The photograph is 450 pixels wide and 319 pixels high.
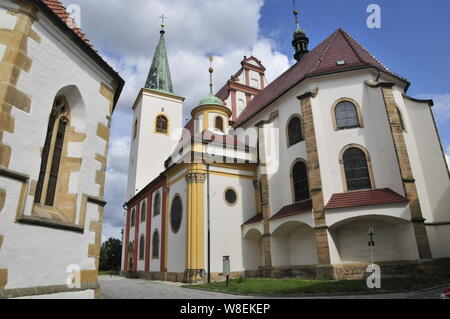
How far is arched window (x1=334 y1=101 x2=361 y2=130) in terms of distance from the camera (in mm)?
15520

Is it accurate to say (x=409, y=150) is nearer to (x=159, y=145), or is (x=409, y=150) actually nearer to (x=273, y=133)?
(x=273, y=133)

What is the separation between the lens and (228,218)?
18.5m

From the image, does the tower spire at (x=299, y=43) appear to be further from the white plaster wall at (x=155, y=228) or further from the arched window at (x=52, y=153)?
the arched window at (x=52, y=153)

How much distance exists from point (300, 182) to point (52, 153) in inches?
501

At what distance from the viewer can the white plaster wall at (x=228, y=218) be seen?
1764 centimetres

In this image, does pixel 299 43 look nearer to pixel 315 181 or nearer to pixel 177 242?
pixel 315 181

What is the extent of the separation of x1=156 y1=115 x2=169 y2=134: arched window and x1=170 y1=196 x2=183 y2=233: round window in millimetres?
13879

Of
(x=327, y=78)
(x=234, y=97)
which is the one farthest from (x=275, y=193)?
(x=234, y=97)

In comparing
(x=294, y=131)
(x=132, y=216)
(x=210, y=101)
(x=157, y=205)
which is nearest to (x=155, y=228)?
(x=157, y=205)

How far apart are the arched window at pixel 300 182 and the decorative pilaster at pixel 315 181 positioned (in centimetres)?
146

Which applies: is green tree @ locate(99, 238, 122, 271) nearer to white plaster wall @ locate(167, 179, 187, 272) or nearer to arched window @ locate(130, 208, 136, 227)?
arched window @ locate(130, 208, 136, 227)

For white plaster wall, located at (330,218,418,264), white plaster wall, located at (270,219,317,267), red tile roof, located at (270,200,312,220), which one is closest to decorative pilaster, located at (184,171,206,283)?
white plaster wall, located at (270,219,317,267)
